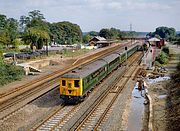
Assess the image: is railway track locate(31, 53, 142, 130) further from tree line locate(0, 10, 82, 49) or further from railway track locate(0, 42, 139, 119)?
tree line locate(0, 10, 82, 49)

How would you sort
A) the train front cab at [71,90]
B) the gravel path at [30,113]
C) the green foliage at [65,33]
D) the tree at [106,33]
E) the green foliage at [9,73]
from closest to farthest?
the gravel path at [30,113] < the train front cab at [71,90] < the green foliage at [9,73] < the green foliage at [65,33] < the tree at [106,33]

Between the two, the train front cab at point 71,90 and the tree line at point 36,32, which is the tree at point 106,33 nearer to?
the tree line at point 36,32

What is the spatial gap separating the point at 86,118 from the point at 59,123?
196cm

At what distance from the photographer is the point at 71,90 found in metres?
22.4

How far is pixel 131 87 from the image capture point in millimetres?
31109

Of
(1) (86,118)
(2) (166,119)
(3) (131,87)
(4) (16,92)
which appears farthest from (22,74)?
(2) (166,119)

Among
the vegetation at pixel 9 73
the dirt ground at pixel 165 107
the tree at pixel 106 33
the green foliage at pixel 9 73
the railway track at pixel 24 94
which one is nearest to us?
the dirt ground at pixel 165 107

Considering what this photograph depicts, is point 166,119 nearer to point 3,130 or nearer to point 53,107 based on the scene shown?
point 53,107

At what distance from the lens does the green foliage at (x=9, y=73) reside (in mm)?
33816

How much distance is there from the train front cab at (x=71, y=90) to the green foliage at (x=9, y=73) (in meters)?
12.8

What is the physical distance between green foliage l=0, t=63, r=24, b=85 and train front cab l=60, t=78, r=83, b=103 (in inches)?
502

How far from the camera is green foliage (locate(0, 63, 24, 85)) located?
111 ft

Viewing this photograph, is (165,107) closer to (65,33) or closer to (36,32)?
(36,32)

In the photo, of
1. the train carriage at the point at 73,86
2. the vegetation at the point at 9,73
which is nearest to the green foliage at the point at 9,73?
the vegetation at the point at 9,73
